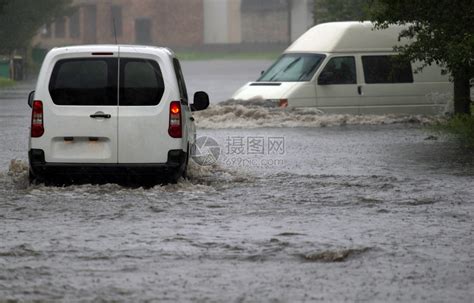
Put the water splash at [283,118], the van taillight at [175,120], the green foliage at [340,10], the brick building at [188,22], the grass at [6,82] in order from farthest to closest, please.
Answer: the brick building at [188,22], the grass at [6,82], the green foliage at [340,10], the water splash at [283,118], the van taillight at [175,120]

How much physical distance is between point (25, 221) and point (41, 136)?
249cm

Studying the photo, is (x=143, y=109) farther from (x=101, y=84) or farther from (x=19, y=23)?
(x=19, y=23)

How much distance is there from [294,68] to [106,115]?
45.3 feet

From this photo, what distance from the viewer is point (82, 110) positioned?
50.0ft

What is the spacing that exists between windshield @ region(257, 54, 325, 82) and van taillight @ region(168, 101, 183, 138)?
42.1 feet

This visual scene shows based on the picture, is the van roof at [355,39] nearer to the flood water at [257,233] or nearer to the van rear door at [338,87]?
the van rear door at [338,87]

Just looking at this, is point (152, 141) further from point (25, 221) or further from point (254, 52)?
point (254, 52)

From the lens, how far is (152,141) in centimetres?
1529

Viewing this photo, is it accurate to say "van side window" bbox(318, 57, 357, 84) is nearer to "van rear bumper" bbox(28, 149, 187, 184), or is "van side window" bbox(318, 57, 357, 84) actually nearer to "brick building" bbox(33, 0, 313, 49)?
"van rear bumper" bbox(28, 149, 187, 184)

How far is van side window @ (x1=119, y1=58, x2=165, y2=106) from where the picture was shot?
1529cm

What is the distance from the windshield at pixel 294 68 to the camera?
2819cm

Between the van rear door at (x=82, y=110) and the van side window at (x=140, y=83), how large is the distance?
10cm

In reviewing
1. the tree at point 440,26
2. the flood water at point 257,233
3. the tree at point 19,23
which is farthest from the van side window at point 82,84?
the tree at point 19,23

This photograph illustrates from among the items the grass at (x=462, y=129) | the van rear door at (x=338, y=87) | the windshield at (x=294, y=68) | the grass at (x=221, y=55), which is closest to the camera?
the grass at (x=462, y=129)
